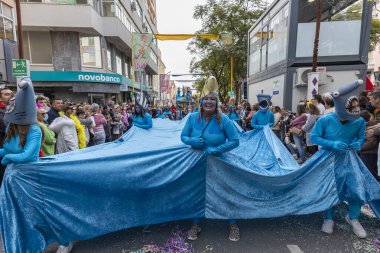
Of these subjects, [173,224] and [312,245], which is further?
[173,224]

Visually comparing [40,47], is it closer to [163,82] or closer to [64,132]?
[64,132]

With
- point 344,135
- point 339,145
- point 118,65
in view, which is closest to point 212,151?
point 339,145

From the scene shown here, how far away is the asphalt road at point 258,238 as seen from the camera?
2.98 m

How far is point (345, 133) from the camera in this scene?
3277 mm

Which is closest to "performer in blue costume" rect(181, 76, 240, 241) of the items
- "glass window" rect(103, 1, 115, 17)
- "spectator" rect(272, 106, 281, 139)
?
"spectator" rect(272, 106, 281, 139)

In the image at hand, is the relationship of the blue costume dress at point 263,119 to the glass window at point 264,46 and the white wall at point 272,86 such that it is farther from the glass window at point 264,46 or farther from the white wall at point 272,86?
the glass window at point 264,46

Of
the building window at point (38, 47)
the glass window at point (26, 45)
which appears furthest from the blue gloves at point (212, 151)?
the glass window at point (26, 45)

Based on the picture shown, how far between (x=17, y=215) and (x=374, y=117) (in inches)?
216

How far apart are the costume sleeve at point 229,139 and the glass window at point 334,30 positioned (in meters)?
11.2

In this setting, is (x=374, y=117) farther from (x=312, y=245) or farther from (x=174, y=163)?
(x=174, y=163)

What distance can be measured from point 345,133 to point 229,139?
1555 mm

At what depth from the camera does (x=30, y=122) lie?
2.70m

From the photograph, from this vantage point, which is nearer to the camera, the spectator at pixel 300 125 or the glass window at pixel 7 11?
the spectator at pixel 300 125

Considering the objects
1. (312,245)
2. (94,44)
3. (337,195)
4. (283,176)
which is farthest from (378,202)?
(94,44)
